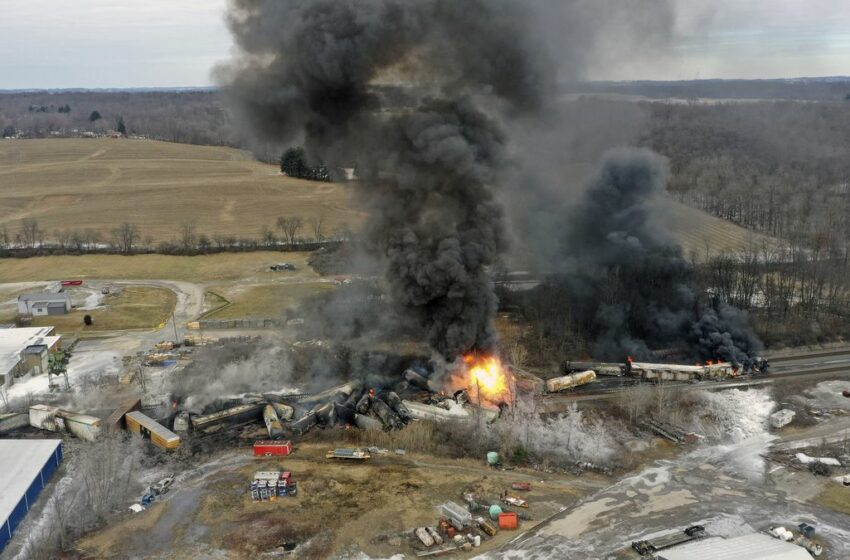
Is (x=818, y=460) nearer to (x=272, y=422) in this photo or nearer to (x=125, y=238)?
(x=272, y=422)

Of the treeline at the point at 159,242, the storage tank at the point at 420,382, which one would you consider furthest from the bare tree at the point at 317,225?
the storage tank at the point at 420,382

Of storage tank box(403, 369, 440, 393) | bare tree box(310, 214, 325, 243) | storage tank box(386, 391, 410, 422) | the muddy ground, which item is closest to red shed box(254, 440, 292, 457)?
the muddy ground

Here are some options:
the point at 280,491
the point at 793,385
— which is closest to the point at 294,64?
the point at 280,491

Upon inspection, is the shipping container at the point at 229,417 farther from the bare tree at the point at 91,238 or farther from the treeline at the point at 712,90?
the bare tree at the point at 91,238

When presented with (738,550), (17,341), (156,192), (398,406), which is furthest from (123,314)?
(738,550)

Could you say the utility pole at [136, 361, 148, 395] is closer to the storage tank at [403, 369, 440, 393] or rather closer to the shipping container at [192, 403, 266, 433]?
the shipping container at [192, 403, 266, 433]
